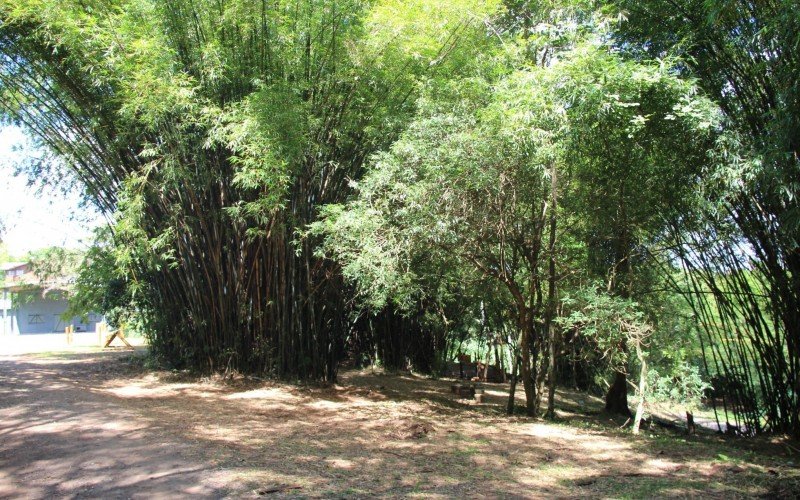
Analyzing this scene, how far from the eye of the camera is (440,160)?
5.44 metres

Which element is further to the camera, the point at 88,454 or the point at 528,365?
the point at 528,365

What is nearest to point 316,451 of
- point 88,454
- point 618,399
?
point 88,454

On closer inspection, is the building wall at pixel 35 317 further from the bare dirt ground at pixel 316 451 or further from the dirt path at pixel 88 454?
the dirt path at pixel 88 454

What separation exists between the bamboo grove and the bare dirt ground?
1.04 m

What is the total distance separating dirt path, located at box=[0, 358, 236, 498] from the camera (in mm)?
3471

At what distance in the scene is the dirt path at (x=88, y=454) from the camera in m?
3.47

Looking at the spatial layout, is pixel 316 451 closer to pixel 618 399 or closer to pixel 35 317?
pixel 618 399

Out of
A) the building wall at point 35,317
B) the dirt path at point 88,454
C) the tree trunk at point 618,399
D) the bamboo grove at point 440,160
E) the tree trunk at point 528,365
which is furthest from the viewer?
the building wall at point 35,317

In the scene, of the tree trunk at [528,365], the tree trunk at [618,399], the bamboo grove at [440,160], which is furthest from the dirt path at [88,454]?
the tree trunk at [618,399]

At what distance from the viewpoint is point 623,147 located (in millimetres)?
5488

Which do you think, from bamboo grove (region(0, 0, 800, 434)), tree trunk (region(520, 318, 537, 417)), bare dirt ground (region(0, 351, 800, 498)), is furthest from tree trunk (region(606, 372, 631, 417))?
bare dirt ground (region(0, 351, 800, 498))

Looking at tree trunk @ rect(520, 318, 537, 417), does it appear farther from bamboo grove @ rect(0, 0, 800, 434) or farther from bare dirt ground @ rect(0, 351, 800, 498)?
bare dirt ground @ rect(0, 351, 800, 498)

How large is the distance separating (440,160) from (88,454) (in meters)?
3.73

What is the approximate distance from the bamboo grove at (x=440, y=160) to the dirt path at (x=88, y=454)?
215cm
